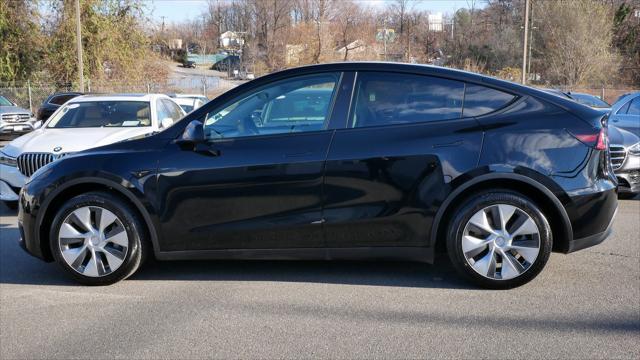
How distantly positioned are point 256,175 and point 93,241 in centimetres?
147

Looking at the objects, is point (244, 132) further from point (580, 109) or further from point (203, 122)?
point (580, 109)

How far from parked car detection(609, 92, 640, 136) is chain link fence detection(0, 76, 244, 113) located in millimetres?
21267

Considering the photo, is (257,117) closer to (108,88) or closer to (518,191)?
(518,191)

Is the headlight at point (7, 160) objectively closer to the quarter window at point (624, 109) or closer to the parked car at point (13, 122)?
the quarter window at point (624, 109)

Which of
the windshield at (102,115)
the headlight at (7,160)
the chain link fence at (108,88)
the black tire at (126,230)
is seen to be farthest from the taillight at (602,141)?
the chain link fence at (108,88)

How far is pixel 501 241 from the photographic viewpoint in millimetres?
4699

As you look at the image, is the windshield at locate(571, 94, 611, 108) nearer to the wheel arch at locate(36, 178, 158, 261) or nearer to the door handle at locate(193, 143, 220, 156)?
the door handle at locate(193, 143, 220, 156)

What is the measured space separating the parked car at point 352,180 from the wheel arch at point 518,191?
1cm

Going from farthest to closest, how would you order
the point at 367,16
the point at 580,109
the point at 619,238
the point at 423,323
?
the point at 367,16
the point at 619,238
the point at 580,109
the point at 423,323

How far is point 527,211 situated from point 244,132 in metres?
2.28

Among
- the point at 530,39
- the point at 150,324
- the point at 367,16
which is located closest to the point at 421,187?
the point at 150,324

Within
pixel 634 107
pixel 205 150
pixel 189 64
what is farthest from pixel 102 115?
pixel 189 64

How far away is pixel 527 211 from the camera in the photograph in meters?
4.67

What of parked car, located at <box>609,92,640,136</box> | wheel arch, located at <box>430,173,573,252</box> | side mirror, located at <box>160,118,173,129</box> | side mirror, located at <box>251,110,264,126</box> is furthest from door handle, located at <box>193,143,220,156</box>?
parked car, located at <box>609,92,640,136</box>
